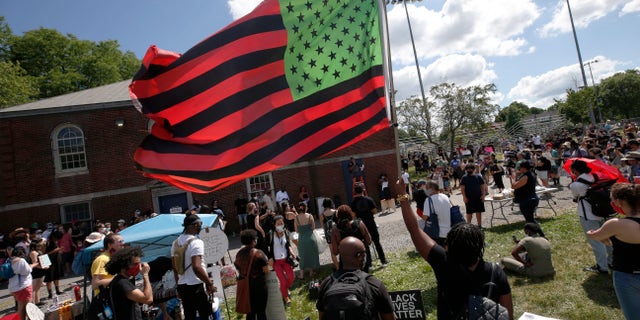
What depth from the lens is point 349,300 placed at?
2180 millimetres

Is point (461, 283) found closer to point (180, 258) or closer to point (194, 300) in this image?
point (180, 258)

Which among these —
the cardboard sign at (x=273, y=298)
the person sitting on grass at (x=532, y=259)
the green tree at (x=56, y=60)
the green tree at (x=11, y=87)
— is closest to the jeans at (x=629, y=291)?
the person sitting on grass at (x=532, y=259)

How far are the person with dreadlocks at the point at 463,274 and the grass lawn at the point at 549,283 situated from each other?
257cm

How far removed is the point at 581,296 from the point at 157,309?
608 centimetres

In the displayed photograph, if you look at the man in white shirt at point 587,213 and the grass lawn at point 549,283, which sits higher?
the man in white shirt at point 587,213

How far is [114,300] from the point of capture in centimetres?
349

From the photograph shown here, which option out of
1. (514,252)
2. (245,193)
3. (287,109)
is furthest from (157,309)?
(245,193)

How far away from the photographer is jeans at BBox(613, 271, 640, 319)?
9.17 feet

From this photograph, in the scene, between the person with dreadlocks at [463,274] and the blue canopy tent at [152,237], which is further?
the blue canopy tent at [152,237]

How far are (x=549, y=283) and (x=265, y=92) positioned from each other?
4.94 metres

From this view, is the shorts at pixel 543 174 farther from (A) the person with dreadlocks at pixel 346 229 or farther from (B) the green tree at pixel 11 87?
(B) the green tree at pixel 11 87

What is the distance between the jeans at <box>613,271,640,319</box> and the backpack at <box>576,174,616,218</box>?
2.25 meters

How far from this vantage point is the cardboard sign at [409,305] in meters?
3.25

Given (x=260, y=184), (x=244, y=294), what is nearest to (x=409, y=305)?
(x=244, y=294)
